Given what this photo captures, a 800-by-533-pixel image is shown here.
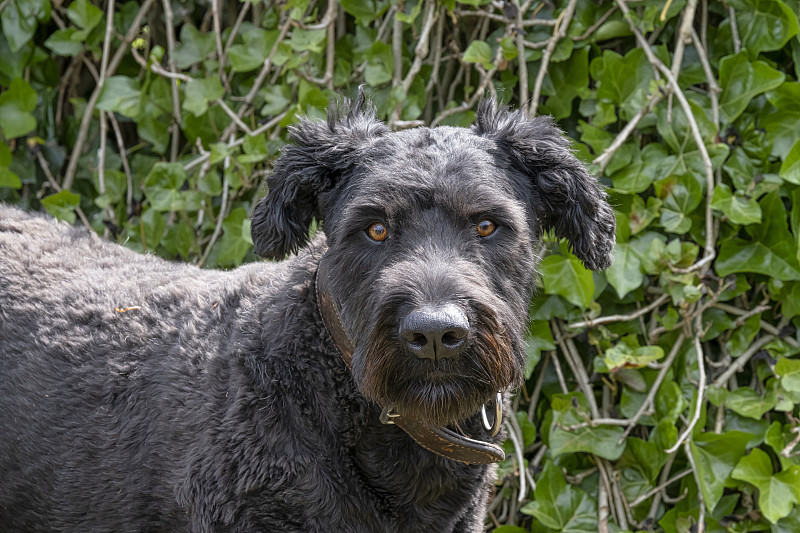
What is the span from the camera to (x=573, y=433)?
14.0 ft

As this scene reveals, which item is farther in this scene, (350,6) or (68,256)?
(350,6)

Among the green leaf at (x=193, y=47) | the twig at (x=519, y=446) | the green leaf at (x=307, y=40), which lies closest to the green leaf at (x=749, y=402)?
the twig at (x=519, y=446)

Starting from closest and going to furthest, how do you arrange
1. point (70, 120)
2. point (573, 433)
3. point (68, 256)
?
point (68, 256) < point (573, 433) < point (70, 120)

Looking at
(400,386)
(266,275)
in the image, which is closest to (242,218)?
(266,275)

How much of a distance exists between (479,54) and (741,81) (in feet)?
4.18

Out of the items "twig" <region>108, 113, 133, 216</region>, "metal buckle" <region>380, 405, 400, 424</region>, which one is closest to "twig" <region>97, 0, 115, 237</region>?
"twig" <region>108, 113, 133, 216</region>

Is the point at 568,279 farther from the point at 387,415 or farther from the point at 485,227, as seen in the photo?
the point at 387,415

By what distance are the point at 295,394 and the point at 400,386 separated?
0.43m

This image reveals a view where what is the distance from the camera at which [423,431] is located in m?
2.69

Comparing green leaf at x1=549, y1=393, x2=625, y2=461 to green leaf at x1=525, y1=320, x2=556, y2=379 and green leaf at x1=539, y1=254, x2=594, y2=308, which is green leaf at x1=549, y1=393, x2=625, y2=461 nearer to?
green leaf at x1=525, y1=320, x2=556, y2=379

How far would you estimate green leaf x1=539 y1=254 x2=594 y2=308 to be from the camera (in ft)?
13.5

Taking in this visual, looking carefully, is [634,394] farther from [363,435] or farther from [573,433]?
[363,435]

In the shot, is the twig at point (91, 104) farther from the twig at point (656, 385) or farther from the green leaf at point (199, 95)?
the twig at point (656, 385)

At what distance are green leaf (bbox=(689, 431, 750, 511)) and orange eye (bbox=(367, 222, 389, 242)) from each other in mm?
2176
